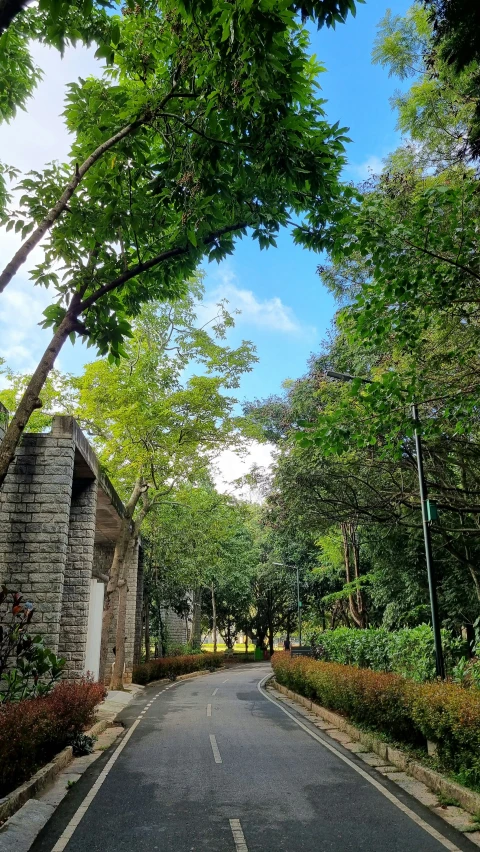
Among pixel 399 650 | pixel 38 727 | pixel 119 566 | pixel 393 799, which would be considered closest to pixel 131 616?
pixel 119 566

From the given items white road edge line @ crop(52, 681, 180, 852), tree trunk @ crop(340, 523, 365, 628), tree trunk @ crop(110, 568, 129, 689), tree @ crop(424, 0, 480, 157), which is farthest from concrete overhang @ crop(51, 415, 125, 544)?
tree trunk @ crop(340, 523, 365, 628)

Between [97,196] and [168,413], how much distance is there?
12306 millimetres

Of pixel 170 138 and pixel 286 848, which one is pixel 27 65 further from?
pixel 286 848

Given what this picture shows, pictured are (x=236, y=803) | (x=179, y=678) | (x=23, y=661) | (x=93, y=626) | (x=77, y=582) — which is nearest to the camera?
(x=236, y=803)

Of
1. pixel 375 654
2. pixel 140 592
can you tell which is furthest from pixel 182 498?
pixel 375 654

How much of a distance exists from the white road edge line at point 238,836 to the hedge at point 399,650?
19.3 ft

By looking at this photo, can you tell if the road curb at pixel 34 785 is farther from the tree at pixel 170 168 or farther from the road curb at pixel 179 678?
the road curb at pixel 179 678

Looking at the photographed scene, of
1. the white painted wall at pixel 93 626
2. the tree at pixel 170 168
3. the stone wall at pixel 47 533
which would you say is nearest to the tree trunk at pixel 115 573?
the white painted wall at pixel 93 626

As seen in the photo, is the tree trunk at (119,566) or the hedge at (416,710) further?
the tree trunk at (119,566)

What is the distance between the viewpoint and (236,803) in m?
7.04

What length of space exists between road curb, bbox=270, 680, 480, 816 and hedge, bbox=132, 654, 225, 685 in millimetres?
13218

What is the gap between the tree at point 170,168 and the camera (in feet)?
18.8

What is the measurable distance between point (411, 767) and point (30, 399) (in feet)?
23.4

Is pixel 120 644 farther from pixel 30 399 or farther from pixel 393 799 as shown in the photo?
pixel 30 399
